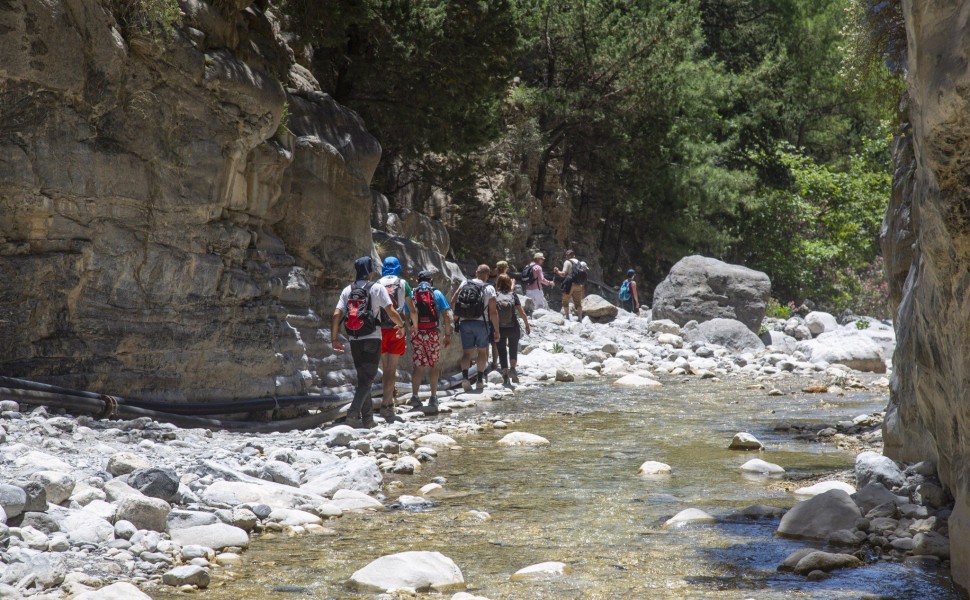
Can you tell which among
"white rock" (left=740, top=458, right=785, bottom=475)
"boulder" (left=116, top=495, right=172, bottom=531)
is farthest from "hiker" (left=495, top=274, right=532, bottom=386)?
"boulder" (left=116, top=495, right=172, bottom=531)

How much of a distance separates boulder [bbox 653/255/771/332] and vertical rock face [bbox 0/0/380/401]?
14585mm

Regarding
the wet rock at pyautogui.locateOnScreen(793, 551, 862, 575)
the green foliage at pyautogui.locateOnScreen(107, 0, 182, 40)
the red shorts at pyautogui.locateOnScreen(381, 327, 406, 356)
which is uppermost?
the green foliage at pyautogui.locateOnScreen(107, 0, 182, 40)

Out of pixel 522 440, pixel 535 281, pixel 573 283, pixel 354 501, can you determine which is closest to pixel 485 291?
pixel 522 440

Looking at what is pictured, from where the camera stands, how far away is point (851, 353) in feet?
61.8

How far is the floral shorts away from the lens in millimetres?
12078

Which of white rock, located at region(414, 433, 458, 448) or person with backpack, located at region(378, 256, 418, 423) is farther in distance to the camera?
person with backpack, located at region(378, 256, 418, 423)

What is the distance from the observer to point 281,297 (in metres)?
10.7

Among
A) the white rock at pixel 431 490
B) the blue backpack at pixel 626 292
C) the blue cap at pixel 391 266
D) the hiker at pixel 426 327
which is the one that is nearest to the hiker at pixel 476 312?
the hiker at pixel 426 327

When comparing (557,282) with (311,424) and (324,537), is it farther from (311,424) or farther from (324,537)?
(324,537)

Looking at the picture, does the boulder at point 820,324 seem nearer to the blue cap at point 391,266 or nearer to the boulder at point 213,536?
the blue cap at point 391,266

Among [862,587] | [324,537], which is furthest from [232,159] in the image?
[862,587]

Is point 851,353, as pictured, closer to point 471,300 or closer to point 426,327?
point 471,300

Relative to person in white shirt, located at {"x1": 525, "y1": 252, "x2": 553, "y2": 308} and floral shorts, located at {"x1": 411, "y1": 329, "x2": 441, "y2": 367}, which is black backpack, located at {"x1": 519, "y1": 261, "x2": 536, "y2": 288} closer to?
person in white shirt, located at {"x1": 525, "y1": 252, "x2": 553, "y2": 308}

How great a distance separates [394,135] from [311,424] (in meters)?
8.82
